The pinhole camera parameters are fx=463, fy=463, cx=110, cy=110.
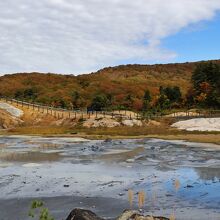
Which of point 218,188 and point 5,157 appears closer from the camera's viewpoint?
point 218,188

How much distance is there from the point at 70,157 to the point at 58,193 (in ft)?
53.6

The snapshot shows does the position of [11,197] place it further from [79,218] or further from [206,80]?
[206,80]

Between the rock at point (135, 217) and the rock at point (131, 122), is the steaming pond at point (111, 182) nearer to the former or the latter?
the rock at point (135, 217)

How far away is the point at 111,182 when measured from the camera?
23.0 m

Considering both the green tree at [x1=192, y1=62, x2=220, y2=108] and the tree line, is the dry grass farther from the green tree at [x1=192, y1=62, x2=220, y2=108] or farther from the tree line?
the green tree at [x1=192, y1=62, x2=220, y2=108]

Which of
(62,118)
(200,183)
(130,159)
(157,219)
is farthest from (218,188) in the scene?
(62,118)

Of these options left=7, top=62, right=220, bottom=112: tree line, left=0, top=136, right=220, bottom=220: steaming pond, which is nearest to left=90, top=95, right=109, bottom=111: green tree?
left=7, top=62, right=220, bottom=112: tree line

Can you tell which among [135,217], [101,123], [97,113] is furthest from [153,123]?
[135,217]

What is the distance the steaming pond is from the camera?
1678 cm

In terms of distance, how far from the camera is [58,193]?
20.1 meters

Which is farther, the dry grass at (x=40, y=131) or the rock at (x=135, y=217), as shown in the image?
the dry grass at (x=40, y=131)

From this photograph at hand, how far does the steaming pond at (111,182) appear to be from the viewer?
16781mm

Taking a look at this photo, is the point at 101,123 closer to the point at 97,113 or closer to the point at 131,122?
the point at 131,122

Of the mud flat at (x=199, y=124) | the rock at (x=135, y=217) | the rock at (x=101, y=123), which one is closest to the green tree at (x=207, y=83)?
the mud flat at (x=199, y=124)
